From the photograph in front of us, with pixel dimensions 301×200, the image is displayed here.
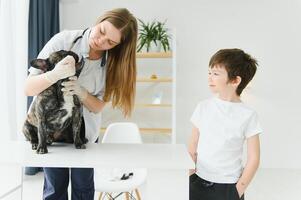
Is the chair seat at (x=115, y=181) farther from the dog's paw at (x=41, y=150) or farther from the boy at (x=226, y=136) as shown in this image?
the dog's paw at (x=41, y=150)

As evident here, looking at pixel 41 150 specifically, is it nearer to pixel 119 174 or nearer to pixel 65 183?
pixel 65 183

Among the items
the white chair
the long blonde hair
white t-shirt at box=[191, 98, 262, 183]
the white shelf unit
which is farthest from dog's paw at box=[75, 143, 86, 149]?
the white shelf unit

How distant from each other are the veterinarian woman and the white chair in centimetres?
66

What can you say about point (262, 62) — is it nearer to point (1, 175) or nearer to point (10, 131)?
point (10, 131)

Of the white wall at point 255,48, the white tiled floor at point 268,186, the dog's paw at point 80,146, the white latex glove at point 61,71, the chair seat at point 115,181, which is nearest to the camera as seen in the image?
the white latex glove at point 61,71

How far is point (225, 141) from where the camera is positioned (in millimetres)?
1267

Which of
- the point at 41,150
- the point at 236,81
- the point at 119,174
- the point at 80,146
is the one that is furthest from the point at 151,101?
the point at 41,150

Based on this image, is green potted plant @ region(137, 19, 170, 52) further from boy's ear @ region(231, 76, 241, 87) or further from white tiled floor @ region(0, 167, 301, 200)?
boy's ear @ region(231, 76, 241, 87)

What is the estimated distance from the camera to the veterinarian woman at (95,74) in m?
1.19

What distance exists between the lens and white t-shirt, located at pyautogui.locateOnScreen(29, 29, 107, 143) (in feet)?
3.97

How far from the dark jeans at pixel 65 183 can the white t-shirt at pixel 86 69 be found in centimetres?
15

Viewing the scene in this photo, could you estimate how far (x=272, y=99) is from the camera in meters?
3.89

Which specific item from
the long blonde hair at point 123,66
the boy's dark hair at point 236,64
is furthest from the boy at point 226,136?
the long blonde hair at point 123,66

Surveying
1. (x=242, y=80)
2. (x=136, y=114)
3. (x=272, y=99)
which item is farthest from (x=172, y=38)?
(x=242, y=80)
